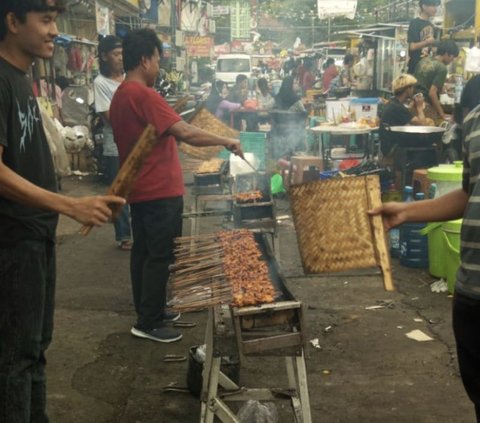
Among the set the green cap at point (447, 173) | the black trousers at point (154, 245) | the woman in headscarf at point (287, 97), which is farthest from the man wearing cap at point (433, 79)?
the black trousers at point (154, 245)

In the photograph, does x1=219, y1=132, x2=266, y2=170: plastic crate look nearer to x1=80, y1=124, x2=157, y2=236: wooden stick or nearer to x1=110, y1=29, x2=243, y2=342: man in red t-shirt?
x1=110, y1=29, x2=243, y2=342: man in red t-shirt

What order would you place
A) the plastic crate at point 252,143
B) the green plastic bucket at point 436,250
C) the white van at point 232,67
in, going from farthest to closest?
the white van at point 232,67 → the plastic crate at point 252,143 → the green plastic bucket at point 436,250

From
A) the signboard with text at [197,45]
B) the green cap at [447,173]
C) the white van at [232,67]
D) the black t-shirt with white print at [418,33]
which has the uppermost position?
the signboard with text at [197,45]

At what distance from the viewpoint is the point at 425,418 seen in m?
4.17

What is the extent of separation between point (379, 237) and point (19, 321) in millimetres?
1818

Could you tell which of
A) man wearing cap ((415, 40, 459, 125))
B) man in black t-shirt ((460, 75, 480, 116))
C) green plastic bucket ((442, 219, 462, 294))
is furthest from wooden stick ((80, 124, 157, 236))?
man wearing cap ((415, 40, 459, 125))

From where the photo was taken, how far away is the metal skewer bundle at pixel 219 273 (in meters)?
3.44

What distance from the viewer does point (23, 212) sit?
9.73 feet

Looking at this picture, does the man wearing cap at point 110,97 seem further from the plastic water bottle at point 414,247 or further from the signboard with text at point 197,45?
the signboard with text at point 197,45

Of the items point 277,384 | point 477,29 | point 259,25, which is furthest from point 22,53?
point 259,25

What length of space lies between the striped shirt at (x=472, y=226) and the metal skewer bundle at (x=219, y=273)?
1.21 meters

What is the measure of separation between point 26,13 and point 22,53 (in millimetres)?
184

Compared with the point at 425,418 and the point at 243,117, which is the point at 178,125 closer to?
the point at 425,418

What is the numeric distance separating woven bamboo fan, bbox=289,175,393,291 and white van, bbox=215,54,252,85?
3115 cm
